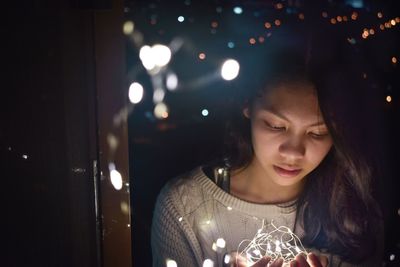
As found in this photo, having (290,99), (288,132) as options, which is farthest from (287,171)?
(290,99)

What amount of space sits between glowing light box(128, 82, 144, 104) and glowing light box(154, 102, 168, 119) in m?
0.09

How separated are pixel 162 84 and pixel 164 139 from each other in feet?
0.85

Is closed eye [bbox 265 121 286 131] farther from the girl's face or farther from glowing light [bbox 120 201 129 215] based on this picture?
glowing light [bbox 120 201 129 215]

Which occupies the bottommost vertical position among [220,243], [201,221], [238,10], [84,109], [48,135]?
[220,243]

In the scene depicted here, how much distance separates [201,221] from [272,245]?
0.37 m

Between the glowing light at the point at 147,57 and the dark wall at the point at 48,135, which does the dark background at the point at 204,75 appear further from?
the dark wall at the point at 48,135

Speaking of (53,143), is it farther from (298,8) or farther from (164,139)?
(298,8)

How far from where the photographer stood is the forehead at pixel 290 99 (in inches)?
81.6

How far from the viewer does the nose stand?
2.11 m

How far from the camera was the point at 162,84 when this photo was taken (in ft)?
6.82

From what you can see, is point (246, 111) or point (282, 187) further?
point (282, 187)

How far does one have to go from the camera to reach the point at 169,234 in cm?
218

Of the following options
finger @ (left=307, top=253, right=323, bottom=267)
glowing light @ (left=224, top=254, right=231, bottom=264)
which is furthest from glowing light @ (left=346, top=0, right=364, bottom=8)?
glowing light @ (left=224, top=254, right=231, bottom=264)

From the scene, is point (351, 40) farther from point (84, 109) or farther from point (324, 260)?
point (84, 109)
